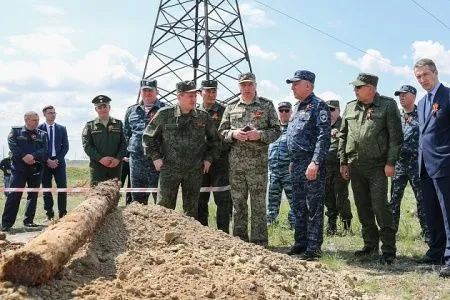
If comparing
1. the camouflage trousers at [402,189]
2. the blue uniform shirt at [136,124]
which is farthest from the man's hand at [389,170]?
the blue uniform shirt at [136,124]

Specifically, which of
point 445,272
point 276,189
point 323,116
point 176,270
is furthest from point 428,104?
point 276,189

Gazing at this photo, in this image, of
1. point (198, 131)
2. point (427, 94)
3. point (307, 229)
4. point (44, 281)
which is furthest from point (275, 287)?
point (198, 131)

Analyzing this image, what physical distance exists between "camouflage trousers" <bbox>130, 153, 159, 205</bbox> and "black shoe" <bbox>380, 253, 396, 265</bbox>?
3.32 m

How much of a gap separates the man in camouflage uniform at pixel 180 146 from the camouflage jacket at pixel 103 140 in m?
1.71

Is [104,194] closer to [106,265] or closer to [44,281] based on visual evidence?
[106,265]

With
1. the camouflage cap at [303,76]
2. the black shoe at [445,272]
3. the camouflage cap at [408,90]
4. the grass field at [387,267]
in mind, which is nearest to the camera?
the grass field at [387,267]

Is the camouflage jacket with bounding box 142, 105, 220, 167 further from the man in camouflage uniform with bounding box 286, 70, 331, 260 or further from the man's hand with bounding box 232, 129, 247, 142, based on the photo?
the man in camouflage uniform with bounding box 286, 70, 331, 260

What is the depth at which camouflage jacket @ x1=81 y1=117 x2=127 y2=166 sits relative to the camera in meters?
8.52

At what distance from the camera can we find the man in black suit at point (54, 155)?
10.1 meters

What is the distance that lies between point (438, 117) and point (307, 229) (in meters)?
1.93

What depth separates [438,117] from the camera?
18.0 feet

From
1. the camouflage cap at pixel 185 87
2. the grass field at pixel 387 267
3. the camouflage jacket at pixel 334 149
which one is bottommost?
the grass field at pixel 387 267

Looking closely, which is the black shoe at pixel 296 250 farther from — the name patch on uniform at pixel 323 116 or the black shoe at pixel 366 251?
the name patch on uniform at pixel 323 116

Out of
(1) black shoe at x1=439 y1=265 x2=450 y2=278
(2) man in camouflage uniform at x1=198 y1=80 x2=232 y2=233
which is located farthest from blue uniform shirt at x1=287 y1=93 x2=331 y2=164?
(1) black shoe at x1=439 y1=265 x2=450 y2=278
